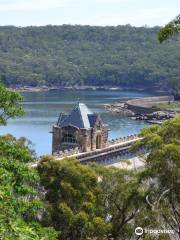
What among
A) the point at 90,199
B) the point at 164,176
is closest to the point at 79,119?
the point at 90,199

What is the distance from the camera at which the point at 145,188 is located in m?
21.7

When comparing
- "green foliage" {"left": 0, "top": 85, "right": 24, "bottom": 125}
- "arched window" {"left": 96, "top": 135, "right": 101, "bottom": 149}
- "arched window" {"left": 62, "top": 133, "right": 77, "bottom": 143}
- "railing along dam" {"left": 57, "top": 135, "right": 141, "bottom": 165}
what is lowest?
"railing along dam" {"left": 57, "top": 135, "right": 141, "bottom": 165}

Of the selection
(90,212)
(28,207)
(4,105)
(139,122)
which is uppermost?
(4,105)

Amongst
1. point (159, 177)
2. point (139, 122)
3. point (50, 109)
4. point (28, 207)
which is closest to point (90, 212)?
point (159, 177)

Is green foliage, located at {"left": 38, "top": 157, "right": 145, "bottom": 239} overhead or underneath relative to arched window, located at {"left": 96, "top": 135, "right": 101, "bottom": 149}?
overhead

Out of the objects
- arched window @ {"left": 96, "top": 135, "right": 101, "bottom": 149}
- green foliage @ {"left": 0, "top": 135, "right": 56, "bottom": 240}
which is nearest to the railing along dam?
arched window @ {"left": 96, "top": 135, "right": 101, "bottom": 149}

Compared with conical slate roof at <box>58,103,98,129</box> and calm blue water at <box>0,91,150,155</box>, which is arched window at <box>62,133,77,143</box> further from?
calm blue water at <box>0,91,150,155</box>

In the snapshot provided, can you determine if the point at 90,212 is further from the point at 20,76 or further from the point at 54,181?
the point at 20,76

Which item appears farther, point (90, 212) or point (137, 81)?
→ point (137, 81)

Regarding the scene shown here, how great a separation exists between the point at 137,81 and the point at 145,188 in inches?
6913

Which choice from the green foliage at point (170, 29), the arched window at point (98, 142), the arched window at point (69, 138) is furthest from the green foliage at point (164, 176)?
the arched window at point (98, 142)

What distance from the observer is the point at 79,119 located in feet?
140

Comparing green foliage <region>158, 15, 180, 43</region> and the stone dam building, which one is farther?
the stone dam building

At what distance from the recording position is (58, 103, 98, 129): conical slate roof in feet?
139
